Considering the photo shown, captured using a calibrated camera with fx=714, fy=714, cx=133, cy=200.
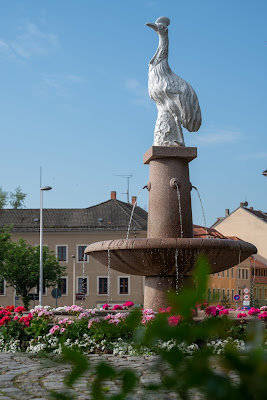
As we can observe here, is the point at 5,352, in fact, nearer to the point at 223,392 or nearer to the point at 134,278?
the point at 223,392

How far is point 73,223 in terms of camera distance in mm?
65500

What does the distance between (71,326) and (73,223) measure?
54431 millimetres

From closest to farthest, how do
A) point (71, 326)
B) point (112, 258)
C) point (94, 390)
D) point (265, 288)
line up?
point (94, 390), point (71, 326), point (112, 258), point (265, 288)

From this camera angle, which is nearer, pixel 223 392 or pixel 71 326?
pixel 223 392

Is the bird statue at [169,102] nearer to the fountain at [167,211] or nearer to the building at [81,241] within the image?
the fountain at [167,211]

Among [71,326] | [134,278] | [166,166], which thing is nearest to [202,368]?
[71,326]

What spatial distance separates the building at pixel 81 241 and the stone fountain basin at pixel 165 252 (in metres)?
49.1

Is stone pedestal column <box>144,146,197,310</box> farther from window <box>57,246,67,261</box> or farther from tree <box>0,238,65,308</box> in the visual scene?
window <box>57,246,67,261</box>

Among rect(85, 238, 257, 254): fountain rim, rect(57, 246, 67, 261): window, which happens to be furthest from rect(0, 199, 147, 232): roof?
rect(85, 238, 257, 254): fountain rim

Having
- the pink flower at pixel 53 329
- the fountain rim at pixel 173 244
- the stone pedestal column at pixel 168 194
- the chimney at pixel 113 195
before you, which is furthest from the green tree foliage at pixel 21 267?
the pink flower at pixel 53 329

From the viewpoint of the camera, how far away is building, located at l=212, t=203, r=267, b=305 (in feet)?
242

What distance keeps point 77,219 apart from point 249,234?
1900cm

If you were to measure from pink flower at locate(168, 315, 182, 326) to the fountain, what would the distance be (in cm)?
1024

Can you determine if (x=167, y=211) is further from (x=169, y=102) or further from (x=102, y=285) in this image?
(x=102, y=285)
